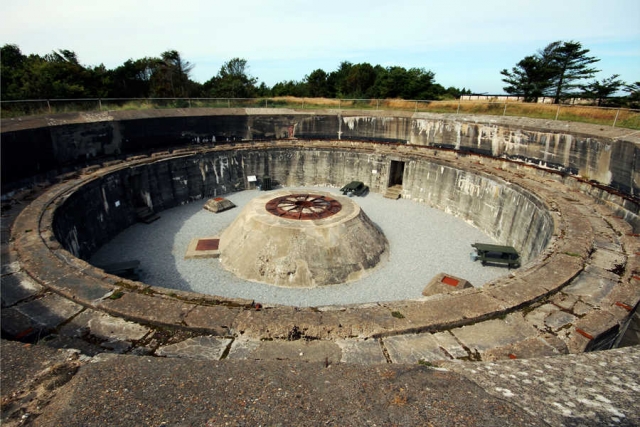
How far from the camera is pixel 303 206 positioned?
19203 millimetres

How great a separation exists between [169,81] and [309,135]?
2556 centimetres

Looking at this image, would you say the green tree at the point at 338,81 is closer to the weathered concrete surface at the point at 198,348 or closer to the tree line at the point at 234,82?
the tree line at the point at 234,82

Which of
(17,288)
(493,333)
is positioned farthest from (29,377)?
(493,333)

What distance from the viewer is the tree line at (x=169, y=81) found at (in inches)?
1146

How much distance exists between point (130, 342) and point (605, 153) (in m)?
23.3

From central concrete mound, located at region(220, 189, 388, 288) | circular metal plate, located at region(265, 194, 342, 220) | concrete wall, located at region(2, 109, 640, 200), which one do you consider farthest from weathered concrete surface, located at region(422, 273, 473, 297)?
concrete wall, located at region(2, 109, 640, 200)

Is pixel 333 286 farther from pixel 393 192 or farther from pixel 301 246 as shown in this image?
pixel 393 192

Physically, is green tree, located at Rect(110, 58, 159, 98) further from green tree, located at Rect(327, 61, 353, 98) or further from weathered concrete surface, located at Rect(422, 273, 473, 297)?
weathered concrete surface, located at Rect(422, 273, 473, 297)

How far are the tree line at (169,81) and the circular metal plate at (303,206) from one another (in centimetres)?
2406

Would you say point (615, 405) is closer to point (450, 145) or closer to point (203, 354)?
point (203, 354)

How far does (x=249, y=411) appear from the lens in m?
4.47

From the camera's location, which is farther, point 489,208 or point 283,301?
point 489,208

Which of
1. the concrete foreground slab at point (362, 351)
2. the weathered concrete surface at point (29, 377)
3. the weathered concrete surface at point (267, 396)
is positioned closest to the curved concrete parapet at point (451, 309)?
the concrete foreground slab at point (362, 351)

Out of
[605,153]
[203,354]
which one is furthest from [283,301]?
[605,153]
